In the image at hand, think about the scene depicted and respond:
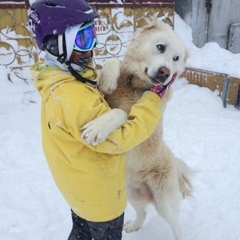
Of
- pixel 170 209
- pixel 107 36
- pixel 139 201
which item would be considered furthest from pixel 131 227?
pixel 107 36

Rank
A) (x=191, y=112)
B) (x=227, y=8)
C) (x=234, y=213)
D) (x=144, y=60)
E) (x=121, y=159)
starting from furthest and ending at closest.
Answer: (x=227, y=8) < (x=191, y=112) < (x=234, y=213) < (x=144, y=60) < (x=121, y=159)

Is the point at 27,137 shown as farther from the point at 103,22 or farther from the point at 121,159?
the point at 103,22

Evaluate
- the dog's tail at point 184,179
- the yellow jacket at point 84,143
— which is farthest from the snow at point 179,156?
the yellow jacket at point 84,143

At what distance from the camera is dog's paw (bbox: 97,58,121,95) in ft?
5.93

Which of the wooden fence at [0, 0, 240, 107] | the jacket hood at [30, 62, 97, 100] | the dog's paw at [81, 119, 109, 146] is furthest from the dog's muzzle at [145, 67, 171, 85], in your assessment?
the wooden fence at [0, 0, 240, 107]

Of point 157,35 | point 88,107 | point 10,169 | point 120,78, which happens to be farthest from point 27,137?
point 88,107

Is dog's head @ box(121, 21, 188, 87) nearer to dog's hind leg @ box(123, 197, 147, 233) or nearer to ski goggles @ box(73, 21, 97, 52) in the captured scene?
ski goggles @ box(73, 21, 97, 52)

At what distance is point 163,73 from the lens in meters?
1.79

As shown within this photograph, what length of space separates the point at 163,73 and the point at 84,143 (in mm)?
798

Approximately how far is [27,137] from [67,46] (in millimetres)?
3185

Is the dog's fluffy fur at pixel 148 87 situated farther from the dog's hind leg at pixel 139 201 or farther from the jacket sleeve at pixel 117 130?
the jacket sleeve at pixel 117 130

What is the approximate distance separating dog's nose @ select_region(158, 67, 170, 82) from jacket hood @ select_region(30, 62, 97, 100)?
1.79ft

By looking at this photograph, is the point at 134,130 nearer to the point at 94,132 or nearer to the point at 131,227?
the point at 94,132

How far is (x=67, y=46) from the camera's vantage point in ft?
4.42
